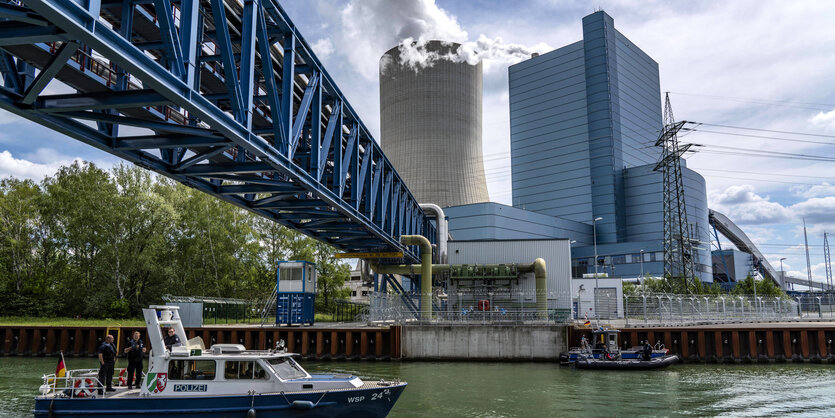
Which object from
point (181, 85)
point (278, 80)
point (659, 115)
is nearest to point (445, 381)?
point (278, 80)

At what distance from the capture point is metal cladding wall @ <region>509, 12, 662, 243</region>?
12019cm

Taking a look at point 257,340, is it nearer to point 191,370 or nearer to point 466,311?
point 466,311

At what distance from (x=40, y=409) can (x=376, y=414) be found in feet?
30.3

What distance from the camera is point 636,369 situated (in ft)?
97.8

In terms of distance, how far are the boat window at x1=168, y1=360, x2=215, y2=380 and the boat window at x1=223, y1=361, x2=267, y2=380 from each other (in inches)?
16.4

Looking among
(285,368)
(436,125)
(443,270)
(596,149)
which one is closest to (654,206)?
(596,149)

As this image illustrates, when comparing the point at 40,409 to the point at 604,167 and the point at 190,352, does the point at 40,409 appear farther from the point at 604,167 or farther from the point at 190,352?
the point at 604,167

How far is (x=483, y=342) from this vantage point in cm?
3444

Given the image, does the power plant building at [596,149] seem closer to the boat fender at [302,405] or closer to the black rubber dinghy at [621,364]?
the black rubber dinghy at [621,364]

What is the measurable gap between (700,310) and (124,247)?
50.0 meters

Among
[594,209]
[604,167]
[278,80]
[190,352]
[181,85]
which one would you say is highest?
[604,167]

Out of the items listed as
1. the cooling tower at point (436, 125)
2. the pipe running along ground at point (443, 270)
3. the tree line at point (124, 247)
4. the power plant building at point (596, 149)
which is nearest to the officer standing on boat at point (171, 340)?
the pipe running along ground at point (443, 270)

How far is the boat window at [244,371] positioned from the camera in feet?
52.5

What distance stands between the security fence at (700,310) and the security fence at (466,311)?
15.9 ft
